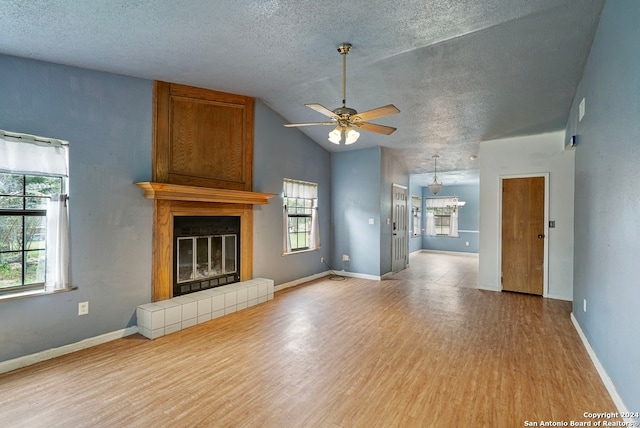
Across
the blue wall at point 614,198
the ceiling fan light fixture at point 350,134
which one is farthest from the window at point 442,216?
the ceiling fan light fixture at point 350,134

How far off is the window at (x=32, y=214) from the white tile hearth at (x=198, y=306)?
850 millimetres

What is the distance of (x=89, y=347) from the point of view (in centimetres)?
304

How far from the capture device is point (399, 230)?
273 inches

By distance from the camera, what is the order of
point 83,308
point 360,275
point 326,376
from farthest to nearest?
point 360,275, point 83,308, point 326,376

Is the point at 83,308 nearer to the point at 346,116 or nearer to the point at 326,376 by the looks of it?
the point at 326,376

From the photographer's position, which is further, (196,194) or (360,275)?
(360,275)

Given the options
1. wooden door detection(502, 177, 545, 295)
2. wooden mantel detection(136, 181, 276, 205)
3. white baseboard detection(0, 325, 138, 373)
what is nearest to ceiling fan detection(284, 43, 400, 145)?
wooden mantel detection(136, 181, 276, 205)

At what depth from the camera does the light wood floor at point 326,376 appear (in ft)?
6.64

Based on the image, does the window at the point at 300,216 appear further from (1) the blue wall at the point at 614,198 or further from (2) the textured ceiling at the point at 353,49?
(1) the blue wall at the point at 614,198

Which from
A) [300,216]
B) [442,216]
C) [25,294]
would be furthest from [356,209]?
[442,216]

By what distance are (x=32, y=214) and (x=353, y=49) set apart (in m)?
3.38

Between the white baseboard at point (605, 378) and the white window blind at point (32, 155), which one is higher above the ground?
the white window blind at point (32, 155)

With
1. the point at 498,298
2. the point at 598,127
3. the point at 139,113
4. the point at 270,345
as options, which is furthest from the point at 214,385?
the point at 498,298

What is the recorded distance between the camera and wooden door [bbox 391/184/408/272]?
663 cm
